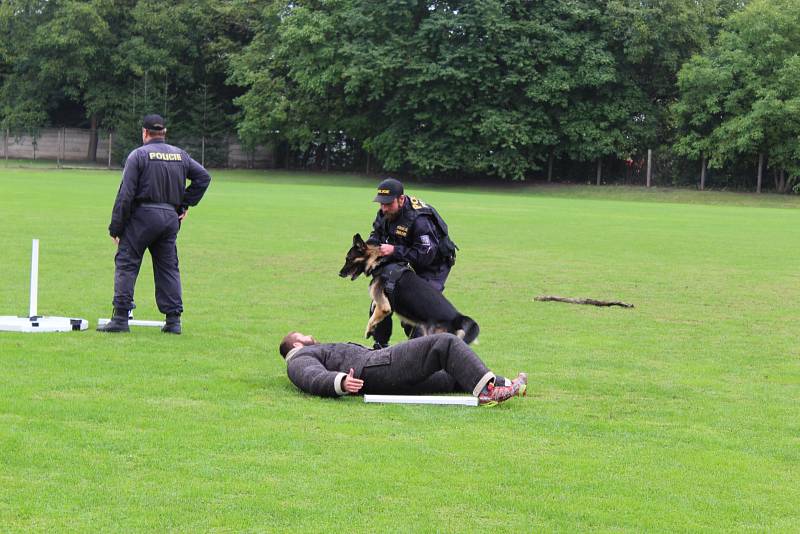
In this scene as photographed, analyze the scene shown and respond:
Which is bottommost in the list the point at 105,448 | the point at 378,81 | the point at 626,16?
the point at 105,448

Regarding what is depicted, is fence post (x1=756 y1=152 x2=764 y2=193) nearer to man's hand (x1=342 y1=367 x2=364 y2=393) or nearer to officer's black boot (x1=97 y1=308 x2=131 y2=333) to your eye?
officer's black boot (x1=97 y1=308 x2=131 y2=333)

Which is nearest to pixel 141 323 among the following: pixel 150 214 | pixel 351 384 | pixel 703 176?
pixel 150 214

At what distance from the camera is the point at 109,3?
70.8 m

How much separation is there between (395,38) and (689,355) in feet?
180

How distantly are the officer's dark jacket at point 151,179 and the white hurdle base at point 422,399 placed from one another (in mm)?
3964

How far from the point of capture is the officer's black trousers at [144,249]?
1139cm

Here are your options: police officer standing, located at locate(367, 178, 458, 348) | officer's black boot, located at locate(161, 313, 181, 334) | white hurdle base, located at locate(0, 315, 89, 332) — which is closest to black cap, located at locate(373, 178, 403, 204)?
police officer standing, located at locate(367, 178, 458, 348)

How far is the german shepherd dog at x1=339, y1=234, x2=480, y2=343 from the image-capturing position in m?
9.66

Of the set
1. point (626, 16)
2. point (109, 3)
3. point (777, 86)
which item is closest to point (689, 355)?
point (777, 86)

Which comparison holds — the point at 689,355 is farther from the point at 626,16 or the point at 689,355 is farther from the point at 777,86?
the point at 626,16

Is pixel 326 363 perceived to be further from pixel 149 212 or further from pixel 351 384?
pixel 149 212

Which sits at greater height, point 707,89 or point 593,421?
point 707,89

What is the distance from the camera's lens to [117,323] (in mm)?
11414

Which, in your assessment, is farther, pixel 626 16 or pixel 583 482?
pixel 626 16
